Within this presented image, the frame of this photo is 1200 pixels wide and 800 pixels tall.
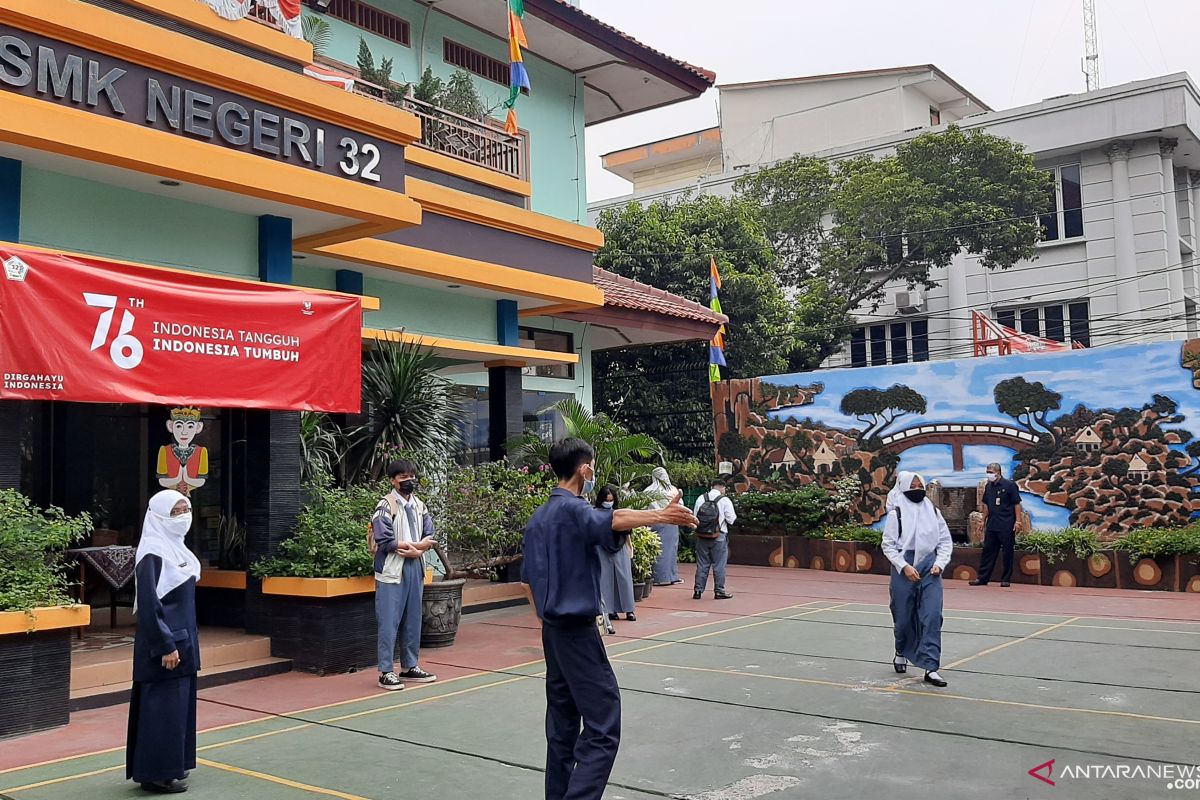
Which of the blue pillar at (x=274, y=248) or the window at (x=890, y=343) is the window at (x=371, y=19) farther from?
the window at (x=890, y=343)

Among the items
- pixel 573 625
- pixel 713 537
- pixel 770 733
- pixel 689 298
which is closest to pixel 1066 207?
pixel 689 298

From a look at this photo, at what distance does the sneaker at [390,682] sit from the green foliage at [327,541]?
1156 millimetres

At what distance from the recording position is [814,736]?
688cm

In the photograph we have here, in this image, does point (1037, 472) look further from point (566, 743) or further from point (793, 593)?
point (566, 743)

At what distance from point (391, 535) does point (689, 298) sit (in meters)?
15.2

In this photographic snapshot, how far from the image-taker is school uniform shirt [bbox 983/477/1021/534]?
15.4 m

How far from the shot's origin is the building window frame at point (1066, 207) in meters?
30.8

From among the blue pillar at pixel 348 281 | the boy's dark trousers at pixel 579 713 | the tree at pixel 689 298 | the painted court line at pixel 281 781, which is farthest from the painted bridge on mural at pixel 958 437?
the painted court line at pixel 281 781

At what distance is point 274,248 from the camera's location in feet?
32.6

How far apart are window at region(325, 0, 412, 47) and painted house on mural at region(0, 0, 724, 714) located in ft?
0.09

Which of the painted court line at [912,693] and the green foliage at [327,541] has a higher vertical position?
A: the green foliage at [327,541]

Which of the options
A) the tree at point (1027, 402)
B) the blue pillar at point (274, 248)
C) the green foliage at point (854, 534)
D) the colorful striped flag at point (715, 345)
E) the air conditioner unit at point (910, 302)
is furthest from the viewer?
the air conditioner unit at point (910, 302)

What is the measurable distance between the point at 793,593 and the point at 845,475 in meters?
4.22

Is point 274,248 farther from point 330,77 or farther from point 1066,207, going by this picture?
point 1066,207
